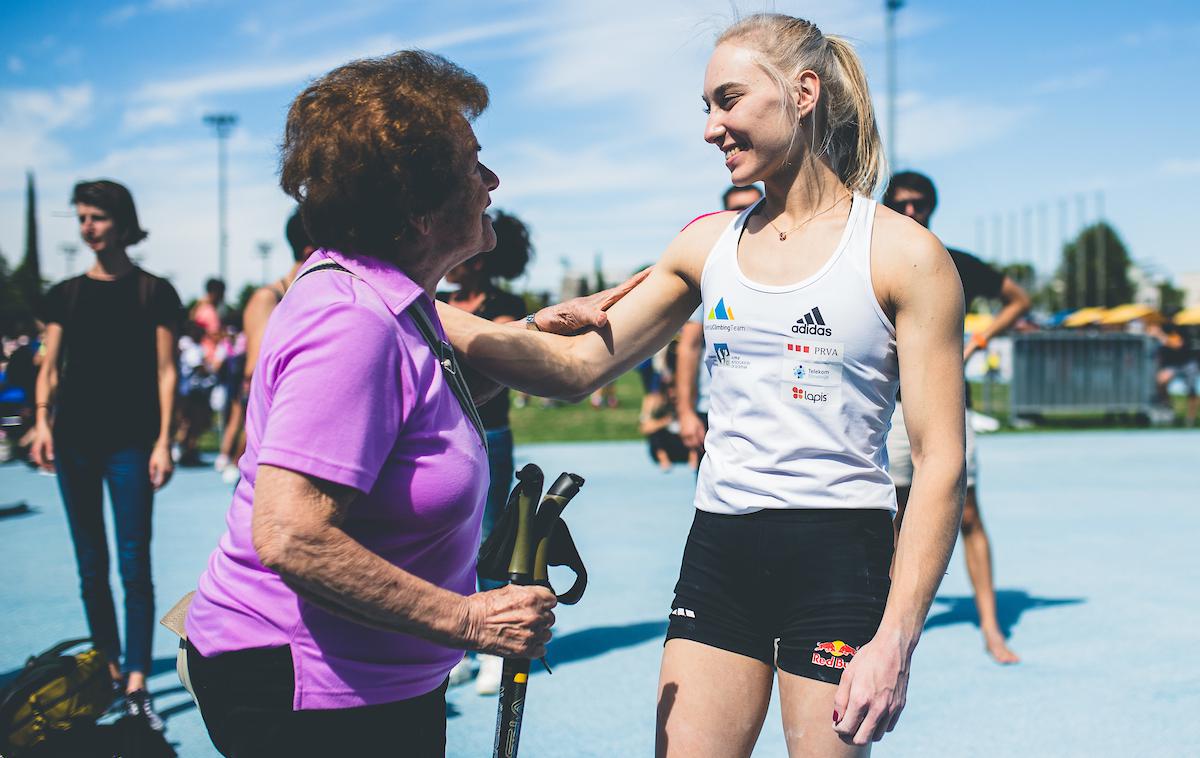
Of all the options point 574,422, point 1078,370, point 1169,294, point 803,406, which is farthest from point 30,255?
point 1169,294

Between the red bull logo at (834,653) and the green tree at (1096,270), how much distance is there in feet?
260

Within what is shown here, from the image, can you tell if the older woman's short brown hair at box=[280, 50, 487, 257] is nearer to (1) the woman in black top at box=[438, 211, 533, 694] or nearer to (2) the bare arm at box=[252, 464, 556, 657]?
(2) the bare arm at box=[252, 464, 556, 657]

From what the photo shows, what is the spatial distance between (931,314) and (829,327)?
0.70 feet

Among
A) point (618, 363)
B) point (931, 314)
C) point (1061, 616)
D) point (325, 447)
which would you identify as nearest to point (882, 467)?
point (931, 314)

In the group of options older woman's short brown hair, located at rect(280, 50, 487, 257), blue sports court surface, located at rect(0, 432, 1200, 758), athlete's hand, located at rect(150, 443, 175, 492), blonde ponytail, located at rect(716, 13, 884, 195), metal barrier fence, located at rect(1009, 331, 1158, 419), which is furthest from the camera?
metal barrier fence, located at rect(1009, 331, 1158, 419)

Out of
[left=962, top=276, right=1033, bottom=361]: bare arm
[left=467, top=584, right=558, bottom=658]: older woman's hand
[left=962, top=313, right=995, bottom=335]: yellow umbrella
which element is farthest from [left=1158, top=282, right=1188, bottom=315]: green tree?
[left=467, top=584, right=558, bottom=658]: older woman's hand

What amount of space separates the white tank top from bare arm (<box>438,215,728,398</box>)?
0.30 metres

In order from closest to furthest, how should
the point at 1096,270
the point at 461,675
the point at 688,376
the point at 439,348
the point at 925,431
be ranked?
the point at 439,348 < the point at 925,431 < the point at 461,675 < the point at 688,376 < the point at 1096,270

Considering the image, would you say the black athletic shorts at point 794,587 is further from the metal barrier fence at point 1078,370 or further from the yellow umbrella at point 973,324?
the metal barrier fence at point 1078,370

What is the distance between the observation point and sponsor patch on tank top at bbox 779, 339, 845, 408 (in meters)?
2.14

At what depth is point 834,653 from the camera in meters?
2.10

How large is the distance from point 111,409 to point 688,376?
3180 mm

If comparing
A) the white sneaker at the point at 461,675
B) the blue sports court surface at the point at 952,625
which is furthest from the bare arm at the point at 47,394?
the white sneaker at the point at 461,675

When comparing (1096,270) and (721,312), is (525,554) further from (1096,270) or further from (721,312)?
(1096,270)
